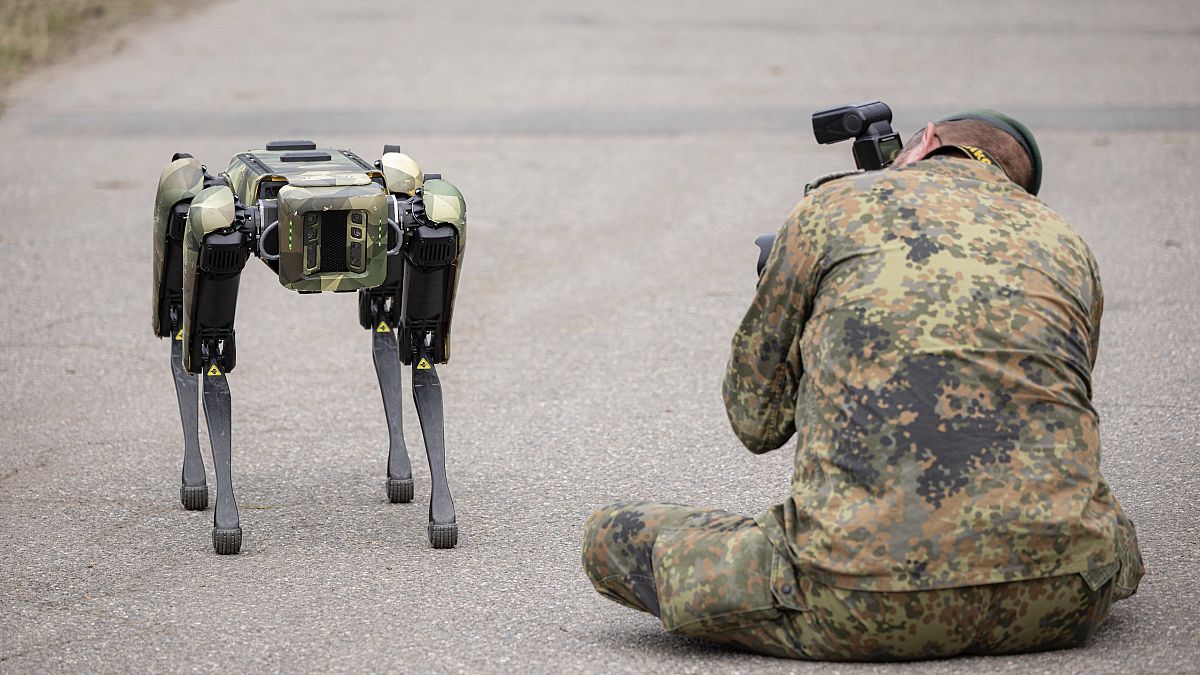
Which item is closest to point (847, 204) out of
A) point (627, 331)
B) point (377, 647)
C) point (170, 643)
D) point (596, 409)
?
point (377, 647)

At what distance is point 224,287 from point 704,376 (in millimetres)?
2812

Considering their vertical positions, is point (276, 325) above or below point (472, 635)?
below

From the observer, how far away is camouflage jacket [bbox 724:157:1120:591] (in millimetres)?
3354

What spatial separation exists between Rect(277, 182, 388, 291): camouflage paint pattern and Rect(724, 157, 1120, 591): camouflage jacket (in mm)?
1249

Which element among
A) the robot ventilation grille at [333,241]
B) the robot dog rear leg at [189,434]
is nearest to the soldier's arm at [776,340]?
the robot ventilation grille at [333,241]

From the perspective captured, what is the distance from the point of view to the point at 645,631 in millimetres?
4020

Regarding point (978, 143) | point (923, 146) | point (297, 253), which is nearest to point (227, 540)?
point (297, 253)

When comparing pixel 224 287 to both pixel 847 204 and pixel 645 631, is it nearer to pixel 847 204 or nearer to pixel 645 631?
pixel 645 631

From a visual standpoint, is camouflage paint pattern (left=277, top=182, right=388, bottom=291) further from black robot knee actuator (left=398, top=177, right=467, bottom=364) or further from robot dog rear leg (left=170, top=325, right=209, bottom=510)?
robot dog rear leg (left=170, top=325, right=209, bottom=510)

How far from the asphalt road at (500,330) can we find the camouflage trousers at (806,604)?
12 cm

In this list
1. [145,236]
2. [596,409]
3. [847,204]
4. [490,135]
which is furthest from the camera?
[490,135]

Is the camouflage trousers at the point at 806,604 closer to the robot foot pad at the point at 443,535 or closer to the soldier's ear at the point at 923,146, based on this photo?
the soldier's ear at the point at 923,146

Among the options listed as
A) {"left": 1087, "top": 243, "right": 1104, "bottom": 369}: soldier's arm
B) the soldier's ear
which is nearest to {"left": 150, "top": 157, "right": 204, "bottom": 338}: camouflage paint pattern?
the soldier's ear

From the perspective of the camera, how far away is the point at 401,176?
178 inches
